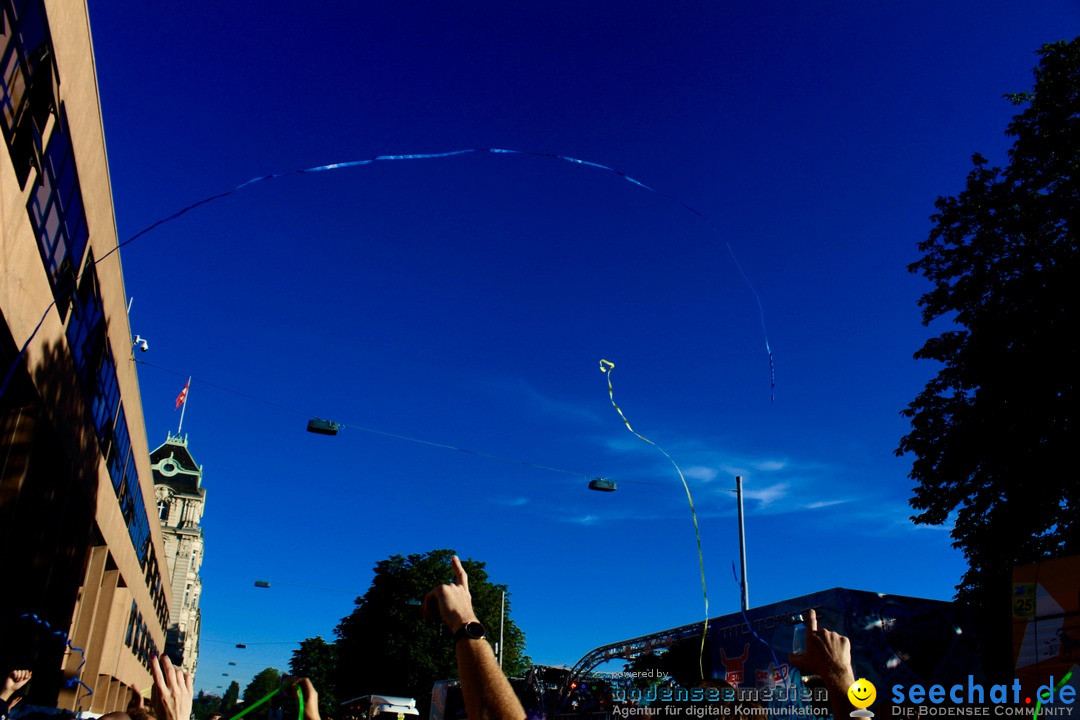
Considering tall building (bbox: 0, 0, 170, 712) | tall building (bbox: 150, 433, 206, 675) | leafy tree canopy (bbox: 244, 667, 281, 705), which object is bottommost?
leafy tree canopy (bbox: 244, 667, 281, 705)

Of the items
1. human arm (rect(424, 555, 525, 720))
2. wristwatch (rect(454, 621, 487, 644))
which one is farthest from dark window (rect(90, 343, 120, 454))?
wristwatch (rect(454, 621, 487, 644))

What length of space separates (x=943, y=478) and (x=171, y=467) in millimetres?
99512

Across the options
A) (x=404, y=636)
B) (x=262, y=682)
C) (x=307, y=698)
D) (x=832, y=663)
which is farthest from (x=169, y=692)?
(x=262, y=682)

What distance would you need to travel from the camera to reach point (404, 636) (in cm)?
5184

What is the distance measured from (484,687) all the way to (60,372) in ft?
40.7

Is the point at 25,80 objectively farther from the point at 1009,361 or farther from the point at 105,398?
the point at 1009,361

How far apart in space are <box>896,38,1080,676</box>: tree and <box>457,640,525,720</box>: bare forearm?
15.0m

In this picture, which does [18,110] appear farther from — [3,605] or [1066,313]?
[1066,313]

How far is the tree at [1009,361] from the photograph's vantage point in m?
14.9

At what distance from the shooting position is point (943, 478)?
17031mm

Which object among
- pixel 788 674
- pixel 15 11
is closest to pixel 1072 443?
pixel 788 674

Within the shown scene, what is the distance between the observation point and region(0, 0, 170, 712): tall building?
8992 mm

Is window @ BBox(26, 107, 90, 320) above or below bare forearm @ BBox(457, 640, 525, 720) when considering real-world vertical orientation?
above

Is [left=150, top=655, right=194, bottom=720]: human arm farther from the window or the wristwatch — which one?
the window
